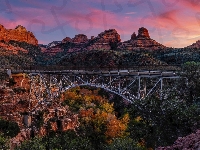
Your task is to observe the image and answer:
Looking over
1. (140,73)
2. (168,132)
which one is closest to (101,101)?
(140,73)

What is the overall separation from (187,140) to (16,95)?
37.6 metres

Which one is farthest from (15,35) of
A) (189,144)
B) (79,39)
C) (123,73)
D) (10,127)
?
(189,144)

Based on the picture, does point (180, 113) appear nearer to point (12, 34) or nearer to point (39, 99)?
point (39, 99)

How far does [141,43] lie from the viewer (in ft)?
453

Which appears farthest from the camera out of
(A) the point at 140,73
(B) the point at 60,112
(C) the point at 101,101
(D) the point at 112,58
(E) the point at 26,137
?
(D) the point at 112,58

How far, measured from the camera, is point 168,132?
18.3m

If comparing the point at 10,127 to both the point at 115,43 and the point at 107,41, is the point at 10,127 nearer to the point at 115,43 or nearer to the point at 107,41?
the point at 107,41

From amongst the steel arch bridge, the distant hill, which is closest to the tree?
the steel arch bridge

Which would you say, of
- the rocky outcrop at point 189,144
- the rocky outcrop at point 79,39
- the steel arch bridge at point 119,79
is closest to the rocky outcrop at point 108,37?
the rocky outcrop at point 79,39

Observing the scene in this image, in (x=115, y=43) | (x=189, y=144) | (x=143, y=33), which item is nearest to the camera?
(x=189, y=144)

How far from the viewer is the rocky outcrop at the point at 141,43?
132750mm

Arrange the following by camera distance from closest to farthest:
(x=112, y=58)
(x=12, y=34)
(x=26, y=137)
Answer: (x=26, y=137) → (x=112, y=58) → (x=12, y=34)

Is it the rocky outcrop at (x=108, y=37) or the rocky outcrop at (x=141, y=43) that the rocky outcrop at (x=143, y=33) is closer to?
the rocky outcrop at (x=141, y=43)

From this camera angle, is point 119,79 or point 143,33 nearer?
point 119,79
